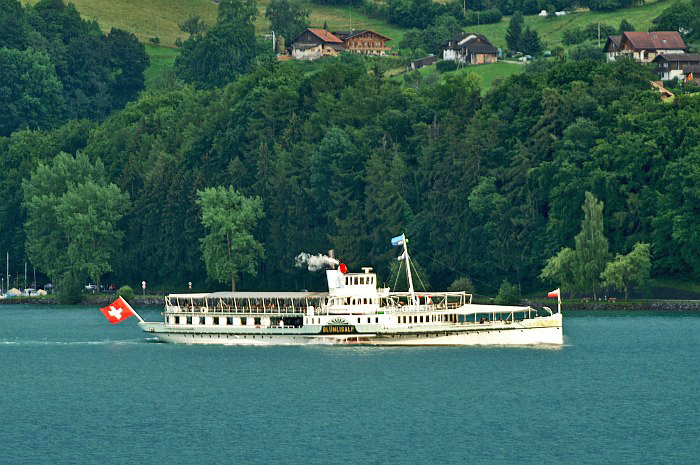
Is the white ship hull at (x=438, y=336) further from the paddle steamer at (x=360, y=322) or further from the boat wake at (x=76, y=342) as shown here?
the boat wake at (x=76, y=342)

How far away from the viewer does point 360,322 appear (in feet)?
519

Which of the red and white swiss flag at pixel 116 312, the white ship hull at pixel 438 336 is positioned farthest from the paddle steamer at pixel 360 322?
the red and white swiss flag at pixel 116 312

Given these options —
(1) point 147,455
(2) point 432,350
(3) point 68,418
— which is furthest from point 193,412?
(2) point 432,350

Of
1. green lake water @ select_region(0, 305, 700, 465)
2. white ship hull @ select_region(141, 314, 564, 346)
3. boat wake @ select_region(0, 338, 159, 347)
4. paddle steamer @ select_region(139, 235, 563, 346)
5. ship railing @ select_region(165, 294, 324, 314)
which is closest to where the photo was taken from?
green lake water @ select_region(0, 305, 700, 465)

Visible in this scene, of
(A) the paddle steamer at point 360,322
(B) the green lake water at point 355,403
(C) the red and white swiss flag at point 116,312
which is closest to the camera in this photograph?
(B) the green lake water at point 355,403

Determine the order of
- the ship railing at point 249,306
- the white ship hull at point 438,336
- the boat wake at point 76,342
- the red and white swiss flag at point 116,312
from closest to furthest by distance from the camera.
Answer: the white ship hull at point 438,336, the red and white swiss flag at point 116,312, the ship railing at point 249,306, the boat wake at point 76,342

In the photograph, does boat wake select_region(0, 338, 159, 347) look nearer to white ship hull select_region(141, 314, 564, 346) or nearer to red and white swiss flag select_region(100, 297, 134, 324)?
red and white swiss flag select_region(100, 297, 134, 324)

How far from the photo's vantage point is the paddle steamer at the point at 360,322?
516ft

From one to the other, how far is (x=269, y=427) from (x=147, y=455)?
39.2ft

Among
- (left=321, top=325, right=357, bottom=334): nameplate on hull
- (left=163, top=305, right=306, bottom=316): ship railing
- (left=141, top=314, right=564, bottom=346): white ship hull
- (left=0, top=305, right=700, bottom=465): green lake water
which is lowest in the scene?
(left=0, top=305, right=700, bottom=465): green lake water

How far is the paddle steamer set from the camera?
157125 millimetres

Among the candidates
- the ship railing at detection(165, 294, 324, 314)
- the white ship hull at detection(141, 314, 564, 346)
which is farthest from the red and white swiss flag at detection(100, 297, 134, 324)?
the white ship hull at detection(141, 314, 564, 346)

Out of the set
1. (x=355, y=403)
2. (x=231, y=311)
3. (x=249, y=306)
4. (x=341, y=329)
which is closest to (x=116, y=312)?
(x=231, y=311)

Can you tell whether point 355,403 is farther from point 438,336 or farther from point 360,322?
point 438,336
